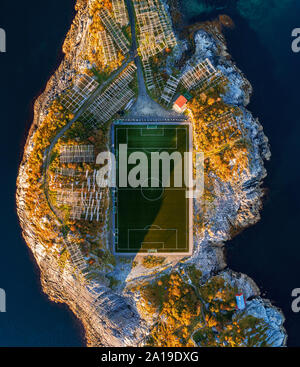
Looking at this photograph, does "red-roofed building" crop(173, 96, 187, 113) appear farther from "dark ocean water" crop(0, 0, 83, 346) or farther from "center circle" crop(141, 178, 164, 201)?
"dark ocean water" crop(0, 0, 83, 346)

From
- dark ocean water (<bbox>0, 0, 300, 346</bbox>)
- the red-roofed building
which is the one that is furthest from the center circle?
dark ocean water (<bbox>0, 0, 300, 346</bbox>)

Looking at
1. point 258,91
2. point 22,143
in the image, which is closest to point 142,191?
point 22,143

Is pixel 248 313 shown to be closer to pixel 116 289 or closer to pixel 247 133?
pixel 116 289

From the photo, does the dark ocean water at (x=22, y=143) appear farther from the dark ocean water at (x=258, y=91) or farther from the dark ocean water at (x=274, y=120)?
the dark ocean water at (x=274, y=120)

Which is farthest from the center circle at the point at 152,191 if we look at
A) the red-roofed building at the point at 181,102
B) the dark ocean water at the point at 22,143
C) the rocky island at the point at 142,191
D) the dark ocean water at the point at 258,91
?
the dark ocean water at the point at 22,143

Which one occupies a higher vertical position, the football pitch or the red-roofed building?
the red-roofed building

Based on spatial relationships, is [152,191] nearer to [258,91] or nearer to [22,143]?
[22,143]

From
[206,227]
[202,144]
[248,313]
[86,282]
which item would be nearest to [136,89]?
[202,144]
